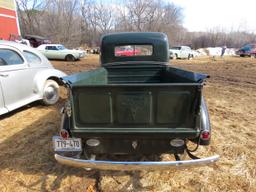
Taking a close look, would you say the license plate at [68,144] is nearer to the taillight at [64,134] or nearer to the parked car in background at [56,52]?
the taillight at [64,134]

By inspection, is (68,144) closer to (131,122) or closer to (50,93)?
(131,122)

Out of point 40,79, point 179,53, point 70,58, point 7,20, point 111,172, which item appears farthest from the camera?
point 179,53

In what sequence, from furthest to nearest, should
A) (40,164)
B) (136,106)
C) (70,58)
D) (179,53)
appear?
1. (179,53)
2. (70,58)
3. (40,164)
4. (136,106)

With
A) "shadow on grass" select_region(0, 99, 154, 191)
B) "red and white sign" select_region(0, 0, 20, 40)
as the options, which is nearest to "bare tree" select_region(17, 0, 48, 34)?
"red and white sign" select_region(0, 0, 20, 40)

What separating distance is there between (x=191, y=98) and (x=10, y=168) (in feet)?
8.72

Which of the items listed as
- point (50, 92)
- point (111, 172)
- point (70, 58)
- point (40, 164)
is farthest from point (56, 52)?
point (111, 172)

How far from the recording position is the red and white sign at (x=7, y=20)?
19.8m

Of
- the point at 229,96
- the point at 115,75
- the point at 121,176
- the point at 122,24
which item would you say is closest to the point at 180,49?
the point at 229,96

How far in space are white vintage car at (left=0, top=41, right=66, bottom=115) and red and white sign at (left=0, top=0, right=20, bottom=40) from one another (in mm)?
16267

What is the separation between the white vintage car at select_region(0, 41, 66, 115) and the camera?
4.71 metres

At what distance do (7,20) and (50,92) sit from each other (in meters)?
17.9

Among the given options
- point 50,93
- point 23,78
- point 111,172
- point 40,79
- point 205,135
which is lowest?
point 111,172

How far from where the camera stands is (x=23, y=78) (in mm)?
5125

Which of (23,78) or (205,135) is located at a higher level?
(23,78)
